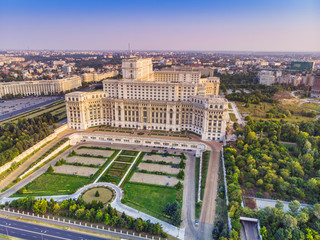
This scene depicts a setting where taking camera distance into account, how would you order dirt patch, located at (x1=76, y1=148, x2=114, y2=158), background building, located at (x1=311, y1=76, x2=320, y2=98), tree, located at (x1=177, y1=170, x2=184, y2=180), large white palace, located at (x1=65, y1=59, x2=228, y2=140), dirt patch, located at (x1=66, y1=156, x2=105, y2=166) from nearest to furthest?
tree, located at (x1=177, y1=170, x2=184, y2=180), dirt patch, located at (x1=66, y1=156, x2=105, y2=166), dirt patch, located at (x1=76, y1=148, x2=114, y2=158), large white palace, located at (x1=65, y1=59, x2=228, y2=140), background building, located at (x1=311, y1=76, x2=320, y2=98)

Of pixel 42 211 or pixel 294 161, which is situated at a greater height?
pixel 294 161

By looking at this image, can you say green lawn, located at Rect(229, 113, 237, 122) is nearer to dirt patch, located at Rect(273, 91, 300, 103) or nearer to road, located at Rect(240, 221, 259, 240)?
dirt patch, located at Rect(273, 91, 300, 103)

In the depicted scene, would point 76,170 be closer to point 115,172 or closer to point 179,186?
point 115,172

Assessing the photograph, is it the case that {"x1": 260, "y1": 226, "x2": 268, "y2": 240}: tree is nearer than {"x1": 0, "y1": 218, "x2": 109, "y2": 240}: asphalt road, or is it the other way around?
{"x1": 260, "y1": 226, "x2": 268, "y2": 240}: tree

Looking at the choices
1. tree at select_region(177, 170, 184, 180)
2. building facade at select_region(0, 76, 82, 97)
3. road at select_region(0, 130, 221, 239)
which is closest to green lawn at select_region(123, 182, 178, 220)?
road at select_region(0, 130, 221, 239)

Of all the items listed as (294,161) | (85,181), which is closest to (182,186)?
(85,181)

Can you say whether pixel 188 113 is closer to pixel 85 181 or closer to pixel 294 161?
A: pixel 294 161
